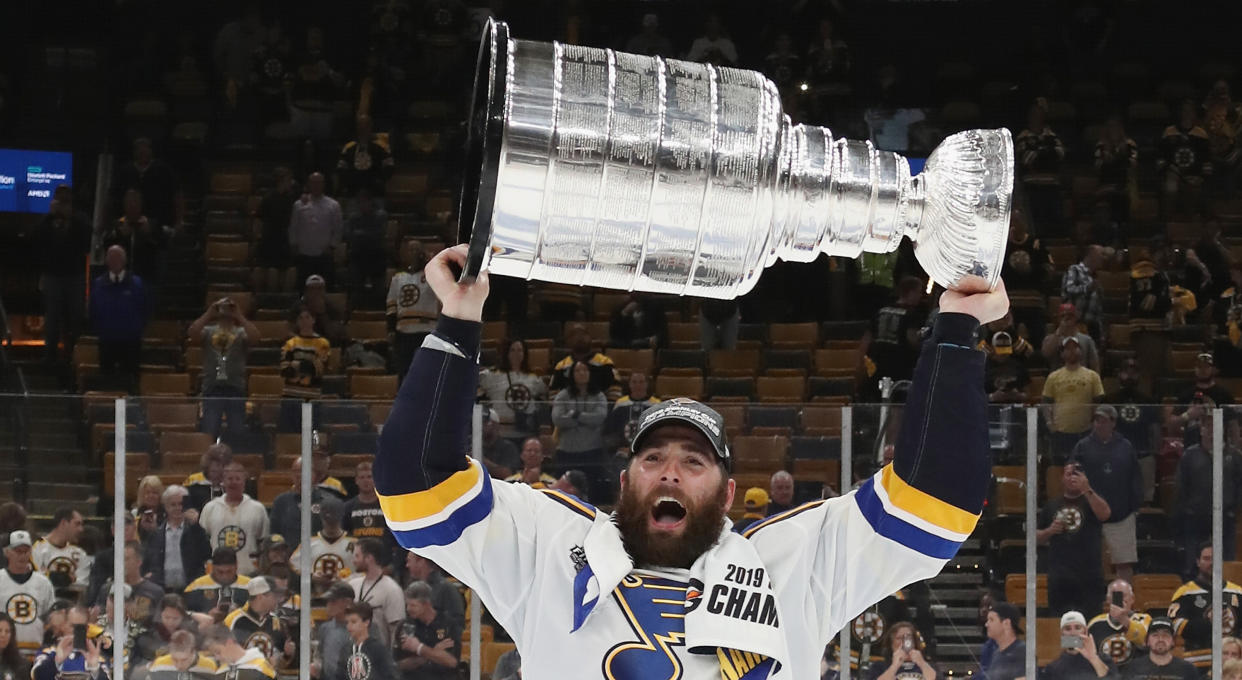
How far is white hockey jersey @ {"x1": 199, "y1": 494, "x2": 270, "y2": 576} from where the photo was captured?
654 cm

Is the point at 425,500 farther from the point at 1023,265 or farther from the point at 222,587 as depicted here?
the point at 1023,265

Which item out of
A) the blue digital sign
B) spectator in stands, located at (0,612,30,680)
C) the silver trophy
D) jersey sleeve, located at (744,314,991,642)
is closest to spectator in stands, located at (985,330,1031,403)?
spectator in stands, located at (0,612,30,680)

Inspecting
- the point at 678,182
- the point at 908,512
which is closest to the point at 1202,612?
the point at 908,512

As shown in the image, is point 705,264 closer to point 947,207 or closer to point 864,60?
point 947,207

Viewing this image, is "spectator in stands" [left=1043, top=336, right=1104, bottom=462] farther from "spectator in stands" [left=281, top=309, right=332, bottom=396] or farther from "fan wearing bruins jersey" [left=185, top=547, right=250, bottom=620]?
"fan wearing bruins jersey" [left=185, top=547, right=250, bottom=620]

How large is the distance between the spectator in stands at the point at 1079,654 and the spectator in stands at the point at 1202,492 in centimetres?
45

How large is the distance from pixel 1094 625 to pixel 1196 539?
500 mm

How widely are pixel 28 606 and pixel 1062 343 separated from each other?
16.1 feet

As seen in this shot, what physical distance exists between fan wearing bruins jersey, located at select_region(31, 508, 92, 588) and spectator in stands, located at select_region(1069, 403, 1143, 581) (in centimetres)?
373

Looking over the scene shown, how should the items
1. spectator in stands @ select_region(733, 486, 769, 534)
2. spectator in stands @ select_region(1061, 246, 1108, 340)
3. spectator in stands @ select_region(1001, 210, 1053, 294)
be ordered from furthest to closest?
spectator in stands @ select_region(1061, 246, 1108, 340), spectator in stands @ select_region(1001, 210, 1053, 294), spectator in stands @ select_region(733, 486, 769, 534)

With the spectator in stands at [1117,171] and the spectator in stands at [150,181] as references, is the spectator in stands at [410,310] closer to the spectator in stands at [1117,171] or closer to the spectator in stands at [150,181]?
the spectator in stands at [150,181]

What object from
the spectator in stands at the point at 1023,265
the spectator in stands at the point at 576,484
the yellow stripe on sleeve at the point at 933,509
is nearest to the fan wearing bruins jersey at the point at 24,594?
the spectator in stands at the point at 576,484

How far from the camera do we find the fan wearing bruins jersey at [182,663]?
255 inches

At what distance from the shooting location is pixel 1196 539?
655 cm
